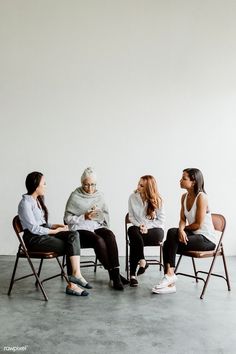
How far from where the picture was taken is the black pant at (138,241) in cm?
441

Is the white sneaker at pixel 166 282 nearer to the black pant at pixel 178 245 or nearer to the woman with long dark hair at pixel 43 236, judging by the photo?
the black pant at pixel 178 245

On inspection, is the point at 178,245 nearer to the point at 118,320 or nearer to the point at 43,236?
the point at 118,320

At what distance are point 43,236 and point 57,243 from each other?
5.9 inches

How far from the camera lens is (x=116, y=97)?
5.89m

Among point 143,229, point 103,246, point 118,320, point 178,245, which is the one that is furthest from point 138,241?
point 118,320

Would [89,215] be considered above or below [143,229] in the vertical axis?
above

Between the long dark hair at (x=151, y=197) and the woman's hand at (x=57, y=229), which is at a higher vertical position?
the long dark hair at (x=151, y=197)

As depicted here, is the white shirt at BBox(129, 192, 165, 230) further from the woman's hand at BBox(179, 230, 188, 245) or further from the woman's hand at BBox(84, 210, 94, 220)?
the woman's hand at BBox(179, 230, 188, 245)

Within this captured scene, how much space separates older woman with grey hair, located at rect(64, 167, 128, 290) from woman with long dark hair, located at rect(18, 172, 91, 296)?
0.85 feet

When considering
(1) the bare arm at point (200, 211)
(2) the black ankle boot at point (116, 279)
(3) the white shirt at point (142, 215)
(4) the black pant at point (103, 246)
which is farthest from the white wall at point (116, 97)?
(1) the bare arm at point (200, 211)

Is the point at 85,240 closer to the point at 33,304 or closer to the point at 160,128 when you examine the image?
the point at 33,304

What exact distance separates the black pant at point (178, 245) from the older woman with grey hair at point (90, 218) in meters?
0.56

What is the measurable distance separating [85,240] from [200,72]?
117 inches

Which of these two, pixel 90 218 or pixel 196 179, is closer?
pixel 196 179
